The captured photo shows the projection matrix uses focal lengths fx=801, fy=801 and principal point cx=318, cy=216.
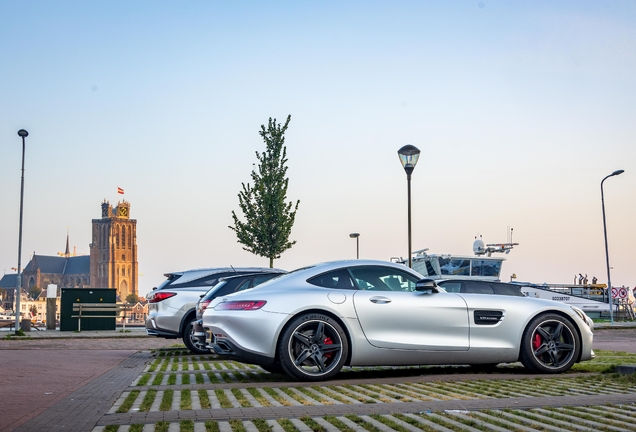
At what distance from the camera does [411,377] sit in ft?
30.6

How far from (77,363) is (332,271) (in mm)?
6044

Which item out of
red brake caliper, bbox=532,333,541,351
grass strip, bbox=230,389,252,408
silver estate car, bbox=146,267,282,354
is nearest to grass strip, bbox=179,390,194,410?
grass strip, bbox=230,389,252,408

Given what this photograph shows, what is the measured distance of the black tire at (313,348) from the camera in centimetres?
880

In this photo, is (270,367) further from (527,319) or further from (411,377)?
(527,319)

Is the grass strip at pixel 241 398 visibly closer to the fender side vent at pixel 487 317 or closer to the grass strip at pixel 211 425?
the grass strip at pixel 211 425

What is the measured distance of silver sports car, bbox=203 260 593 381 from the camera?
887 cm

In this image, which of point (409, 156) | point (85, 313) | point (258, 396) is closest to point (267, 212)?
point (85, 313)

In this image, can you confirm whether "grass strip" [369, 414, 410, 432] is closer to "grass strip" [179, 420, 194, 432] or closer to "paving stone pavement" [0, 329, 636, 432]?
"paving stone pavement" [0, 329, 636, 432]

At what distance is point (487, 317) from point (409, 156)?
9.39 m

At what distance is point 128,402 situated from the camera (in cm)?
721

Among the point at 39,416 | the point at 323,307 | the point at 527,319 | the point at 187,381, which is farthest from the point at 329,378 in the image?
the point at 39,416

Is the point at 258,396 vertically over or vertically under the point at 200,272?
under

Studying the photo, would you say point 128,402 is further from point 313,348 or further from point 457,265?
point 457,265

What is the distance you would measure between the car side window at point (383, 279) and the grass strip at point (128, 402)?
288 cm
